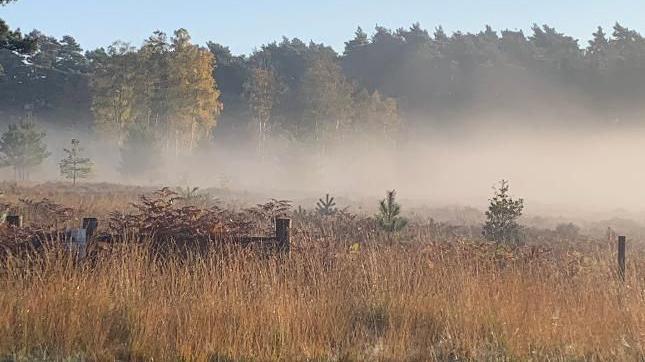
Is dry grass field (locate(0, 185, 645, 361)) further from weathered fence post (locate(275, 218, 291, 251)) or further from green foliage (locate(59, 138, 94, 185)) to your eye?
green foliage (locate(59, 138, 94, 185))

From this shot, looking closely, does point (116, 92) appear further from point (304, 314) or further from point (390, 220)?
point (304, 314)

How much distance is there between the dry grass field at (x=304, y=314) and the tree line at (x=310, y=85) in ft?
134

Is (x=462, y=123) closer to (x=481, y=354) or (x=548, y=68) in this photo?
(x=548, y=68)

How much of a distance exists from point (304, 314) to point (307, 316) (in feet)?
0.19

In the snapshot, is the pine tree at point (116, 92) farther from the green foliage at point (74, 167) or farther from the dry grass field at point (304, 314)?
the dry grass field at point (304, 314)

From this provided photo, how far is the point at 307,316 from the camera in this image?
20.1 feet

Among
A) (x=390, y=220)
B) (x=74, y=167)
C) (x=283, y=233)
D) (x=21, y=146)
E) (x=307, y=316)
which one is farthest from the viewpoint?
(x=21, y=146)

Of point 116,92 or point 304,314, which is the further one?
point 116,92

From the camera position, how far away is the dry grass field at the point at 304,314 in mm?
5535

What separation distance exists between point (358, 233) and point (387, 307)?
7.55 metres

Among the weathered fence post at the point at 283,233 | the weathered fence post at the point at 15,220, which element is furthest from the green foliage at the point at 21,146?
the weathered fence post at the point at 283,233

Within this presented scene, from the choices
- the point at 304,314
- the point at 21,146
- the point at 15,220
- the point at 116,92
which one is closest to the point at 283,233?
the point at 304,314

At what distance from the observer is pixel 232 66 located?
8944cm

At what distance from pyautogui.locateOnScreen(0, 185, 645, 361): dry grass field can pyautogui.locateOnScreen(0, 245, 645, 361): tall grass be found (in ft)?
0.05
